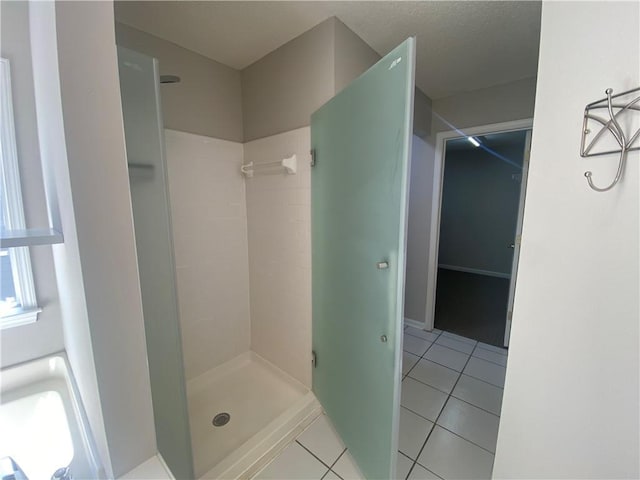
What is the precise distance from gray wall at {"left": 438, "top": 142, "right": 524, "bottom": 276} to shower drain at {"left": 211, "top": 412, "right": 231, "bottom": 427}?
4.62m

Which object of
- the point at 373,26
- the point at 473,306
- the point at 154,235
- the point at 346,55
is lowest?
the point at 473,306

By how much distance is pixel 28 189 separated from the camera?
50.6 inches

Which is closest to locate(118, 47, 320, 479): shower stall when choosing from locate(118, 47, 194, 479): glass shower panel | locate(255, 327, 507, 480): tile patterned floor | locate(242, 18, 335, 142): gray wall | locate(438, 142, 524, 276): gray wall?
locate(118, 47, 194, 479): glass shower panel

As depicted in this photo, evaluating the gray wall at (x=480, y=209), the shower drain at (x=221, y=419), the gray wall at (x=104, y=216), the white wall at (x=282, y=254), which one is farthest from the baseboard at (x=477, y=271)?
the gray wall at (x=104, y=216)

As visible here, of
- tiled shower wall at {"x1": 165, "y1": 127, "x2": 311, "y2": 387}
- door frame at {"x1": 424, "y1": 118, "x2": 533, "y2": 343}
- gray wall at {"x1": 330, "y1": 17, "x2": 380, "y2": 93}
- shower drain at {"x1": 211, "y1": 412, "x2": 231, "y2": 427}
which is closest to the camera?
gray wall at {"x1": 330, "y1": 17, "x2": 380, "y2": 93}

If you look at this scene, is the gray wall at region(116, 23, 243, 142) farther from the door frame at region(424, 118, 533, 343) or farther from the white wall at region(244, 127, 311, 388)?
the door frame at region(424, 118, 533, 343)

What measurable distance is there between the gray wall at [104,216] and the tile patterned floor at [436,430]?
1152 mm

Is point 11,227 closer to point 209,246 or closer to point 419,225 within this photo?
point 209,246

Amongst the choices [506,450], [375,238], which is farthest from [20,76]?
[506,450]

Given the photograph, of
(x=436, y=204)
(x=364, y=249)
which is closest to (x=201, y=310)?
(x=364, y=249)

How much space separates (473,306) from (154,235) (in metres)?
3.93

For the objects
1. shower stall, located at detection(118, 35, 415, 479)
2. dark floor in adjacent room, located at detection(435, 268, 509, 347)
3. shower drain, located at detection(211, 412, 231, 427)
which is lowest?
shower drain, located at detection(211, 412, 231, 427)

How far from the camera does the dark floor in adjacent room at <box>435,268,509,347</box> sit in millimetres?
2863

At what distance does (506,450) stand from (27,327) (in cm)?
230
